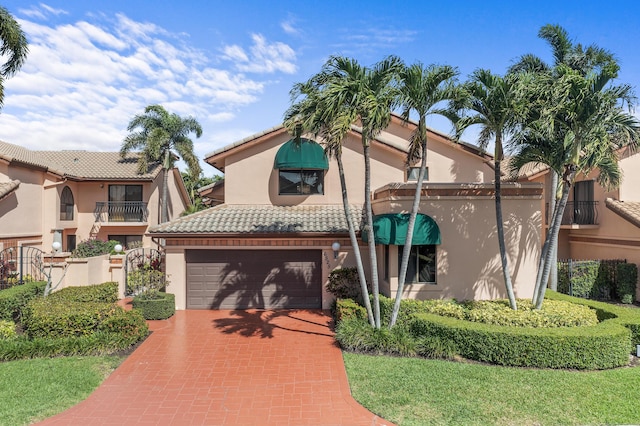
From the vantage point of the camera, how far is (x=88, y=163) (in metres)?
31.5

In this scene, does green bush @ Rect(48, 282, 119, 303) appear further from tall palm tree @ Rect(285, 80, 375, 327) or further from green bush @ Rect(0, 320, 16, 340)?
tall palm tree @ Rect(285, 80, 375, 327)

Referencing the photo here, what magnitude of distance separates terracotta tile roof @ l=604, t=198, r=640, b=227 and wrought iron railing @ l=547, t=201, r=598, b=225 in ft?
3.41

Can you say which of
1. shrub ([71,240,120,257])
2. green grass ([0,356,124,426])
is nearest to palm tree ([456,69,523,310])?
green grass ([0,356,124,426])

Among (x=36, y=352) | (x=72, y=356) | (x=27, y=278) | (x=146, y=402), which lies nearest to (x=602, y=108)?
(x=146, y=402)

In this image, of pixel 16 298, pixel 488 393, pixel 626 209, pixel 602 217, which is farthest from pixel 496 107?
pixel 16 298

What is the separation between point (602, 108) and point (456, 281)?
23.4 feet

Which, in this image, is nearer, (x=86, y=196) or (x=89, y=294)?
(x=89, y=294)

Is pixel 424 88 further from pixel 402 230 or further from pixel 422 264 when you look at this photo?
pixel 422 264

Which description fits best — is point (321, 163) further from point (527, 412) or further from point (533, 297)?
point (527, 412)

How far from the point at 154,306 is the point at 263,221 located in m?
5.72

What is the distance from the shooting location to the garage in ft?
53.2

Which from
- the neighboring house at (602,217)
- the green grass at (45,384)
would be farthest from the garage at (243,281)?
the neighboring house at (602,217)

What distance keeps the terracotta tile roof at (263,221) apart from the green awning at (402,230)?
295cm

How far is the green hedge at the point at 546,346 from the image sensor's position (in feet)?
31.5
